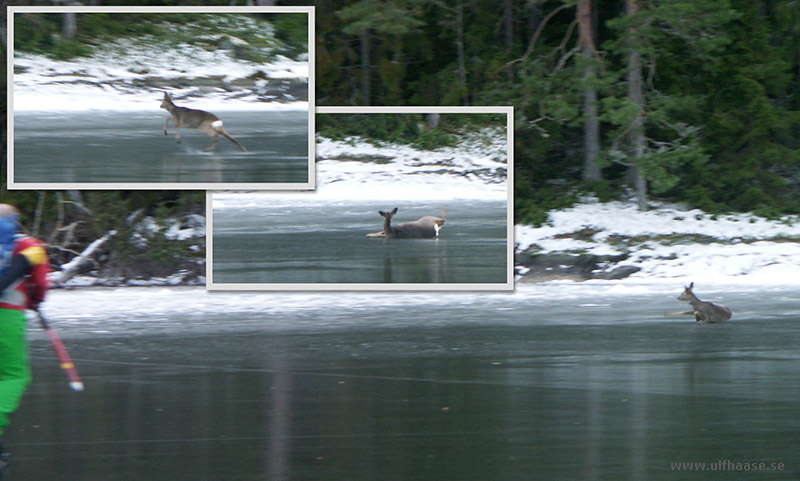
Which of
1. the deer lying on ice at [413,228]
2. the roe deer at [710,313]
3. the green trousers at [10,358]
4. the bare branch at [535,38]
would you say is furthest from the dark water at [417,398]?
the bare branch at [535,38]

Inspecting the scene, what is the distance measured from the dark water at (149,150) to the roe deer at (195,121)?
66 millimetres

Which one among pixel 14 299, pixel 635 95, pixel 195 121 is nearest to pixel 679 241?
pixel 635 95

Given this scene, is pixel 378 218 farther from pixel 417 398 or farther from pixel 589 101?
pixel 417 398

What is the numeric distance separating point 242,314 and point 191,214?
11.1ft

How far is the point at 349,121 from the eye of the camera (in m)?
Result: 12.3

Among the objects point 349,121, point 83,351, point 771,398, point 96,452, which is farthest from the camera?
point 349,121

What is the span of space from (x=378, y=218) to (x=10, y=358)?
7.13 m

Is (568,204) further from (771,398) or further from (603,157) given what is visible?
(771,398)

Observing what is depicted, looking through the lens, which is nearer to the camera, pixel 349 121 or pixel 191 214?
pixel 349 121

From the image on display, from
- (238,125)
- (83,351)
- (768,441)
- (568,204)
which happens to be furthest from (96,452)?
(568,204)

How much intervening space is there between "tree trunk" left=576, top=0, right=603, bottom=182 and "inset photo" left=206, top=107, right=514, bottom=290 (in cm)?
234

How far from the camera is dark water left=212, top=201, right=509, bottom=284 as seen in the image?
39.8 ft

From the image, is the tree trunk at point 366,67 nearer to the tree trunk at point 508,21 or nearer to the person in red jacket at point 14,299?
the tree trunk at point 508,21

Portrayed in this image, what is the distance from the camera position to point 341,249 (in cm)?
1221
